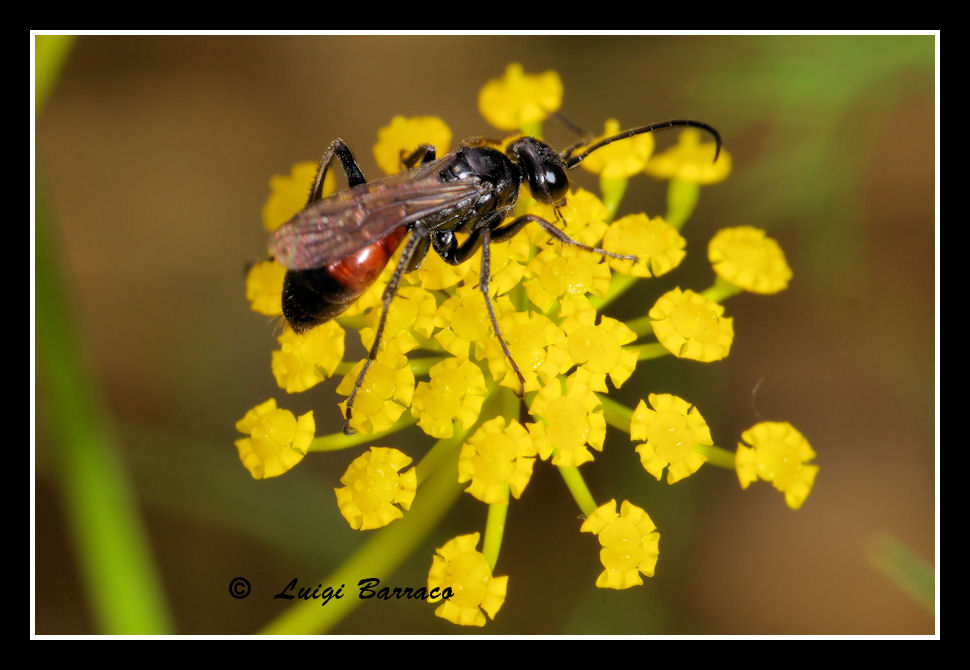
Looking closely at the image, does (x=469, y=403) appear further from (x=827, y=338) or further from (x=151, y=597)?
(x=827, y=338)

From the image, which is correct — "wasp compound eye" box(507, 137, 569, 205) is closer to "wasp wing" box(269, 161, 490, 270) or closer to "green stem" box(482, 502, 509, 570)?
"wasp wing" box(269, 161, 490, 270)

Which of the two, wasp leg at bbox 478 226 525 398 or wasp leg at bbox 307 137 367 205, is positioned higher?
wasp leg at bbox 307 137 367 205

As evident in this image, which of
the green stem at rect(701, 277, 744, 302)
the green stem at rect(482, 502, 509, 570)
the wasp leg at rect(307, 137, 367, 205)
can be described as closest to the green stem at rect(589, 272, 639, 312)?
the green stem at rect(701, 277, 744, 302)

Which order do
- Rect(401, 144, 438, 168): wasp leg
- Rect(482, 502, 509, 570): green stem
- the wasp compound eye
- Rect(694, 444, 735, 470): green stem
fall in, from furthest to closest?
Rect(401, 144, 438, 168): wasp leg
the wasp compound eye
Rect(694, 444, 735, 470): green stem
Rect(482, 502, 509, 570): green stem

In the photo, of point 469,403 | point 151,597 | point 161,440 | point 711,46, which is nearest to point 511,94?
point 711,46
